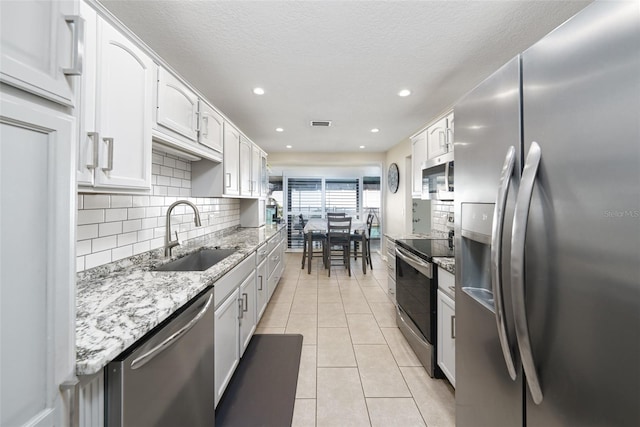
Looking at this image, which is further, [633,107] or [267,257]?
[267,257]

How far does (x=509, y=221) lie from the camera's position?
0.79 meters

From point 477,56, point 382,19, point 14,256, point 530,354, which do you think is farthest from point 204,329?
point 477,56

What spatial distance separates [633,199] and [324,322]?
259 cm

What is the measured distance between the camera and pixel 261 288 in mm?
2506

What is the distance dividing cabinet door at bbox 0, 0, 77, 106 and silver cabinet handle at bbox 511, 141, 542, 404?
3.84ft

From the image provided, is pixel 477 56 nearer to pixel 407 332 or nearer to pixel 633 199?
pixel 633 199

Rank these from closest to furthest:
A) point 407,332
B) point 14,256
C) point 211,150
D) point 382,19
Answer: point 14,256
point 382,19
point 211,150
point 407,332

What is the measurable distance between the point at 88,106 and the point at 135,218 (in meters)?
0.87

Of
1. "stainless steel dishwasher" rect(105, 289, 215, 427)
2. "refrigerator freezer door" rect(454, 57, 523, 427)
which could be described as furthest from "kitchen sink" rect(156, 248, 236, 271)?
"refrigerator freezer door" rect(454, 57, 523, 427)

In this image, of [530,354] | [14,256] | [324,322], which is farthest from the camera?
[324,322]

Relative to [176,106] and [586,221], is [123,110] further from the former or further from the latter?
[586,221]

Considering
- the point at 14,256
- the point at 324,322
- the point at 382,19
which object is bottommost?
the point at 324,322

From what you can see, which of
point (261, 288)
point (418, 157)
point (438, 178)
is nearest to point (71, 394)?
point (261, 288)

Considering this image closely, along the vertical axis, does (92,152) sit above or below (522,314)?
above
